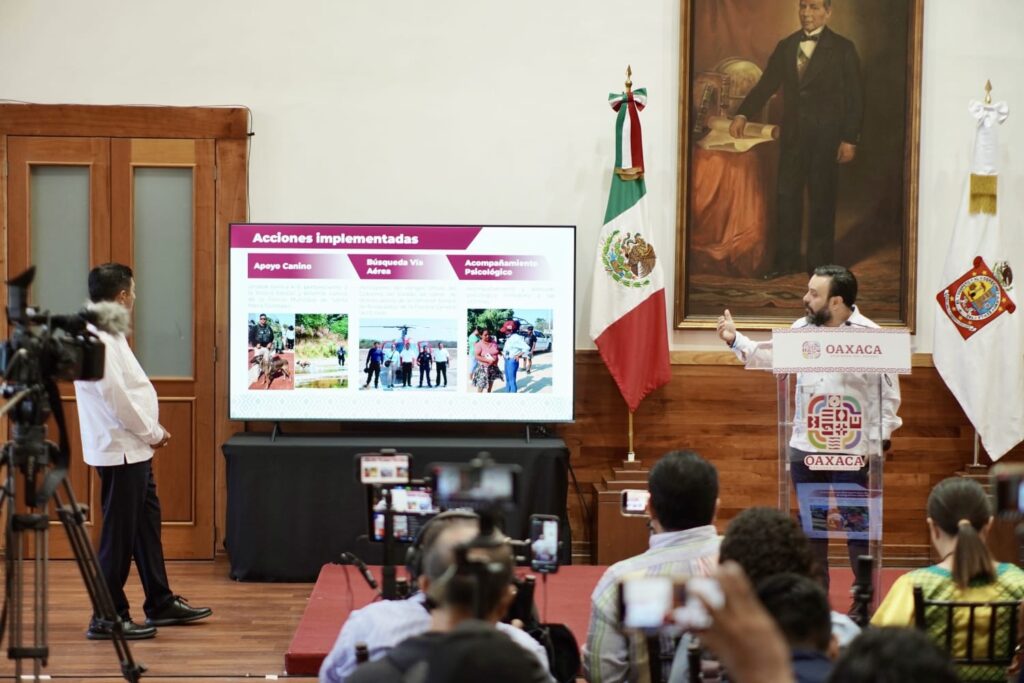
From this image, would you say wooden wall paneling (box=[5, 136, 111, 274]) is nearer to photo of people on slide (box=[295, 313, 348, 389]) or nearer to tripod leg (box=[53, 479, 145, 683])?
photo of people on slide (box=[295, 313, 348, 389])

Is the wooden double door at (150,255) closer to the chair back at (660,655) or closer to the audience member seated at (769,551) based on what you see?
the chair back at (660,655)

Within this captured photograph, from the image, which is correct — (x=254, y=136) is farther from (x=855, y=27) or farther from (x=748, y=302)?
(x=855, y=27)

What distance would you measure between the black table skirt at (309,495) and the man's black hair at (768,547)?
3.45 meters

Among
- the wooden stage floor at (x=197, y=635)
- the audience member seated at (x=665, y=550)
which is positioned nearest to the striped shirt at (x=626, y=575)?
the audience member seated at (x=665, y=550)

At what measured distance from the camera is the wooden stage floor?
14.1 ft

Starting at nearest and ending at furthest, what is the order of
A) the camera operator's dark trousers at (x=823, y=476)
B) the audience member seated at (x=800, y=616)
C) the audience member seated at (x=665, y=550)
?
the audience member seated at (x=800, y=616), the audience member seated at (x=665, y=550), the camera operator's dark trousers at (x=823, y=476)

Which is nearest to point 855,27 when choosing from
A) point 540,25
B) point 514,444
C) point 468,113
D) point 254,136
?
point 540,25

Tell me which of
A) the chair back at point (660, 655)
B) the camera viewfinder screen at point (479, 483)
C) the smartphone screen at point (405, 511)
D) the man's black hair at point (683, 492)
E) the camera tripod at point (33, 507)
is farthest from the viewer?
the camera tripod at point (33, 507)

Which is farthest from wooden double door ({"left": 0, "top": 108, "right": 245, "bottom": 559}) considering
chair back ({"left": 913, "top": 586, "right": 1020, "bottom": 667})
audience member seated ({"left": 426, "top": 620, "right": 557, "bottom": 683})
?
audience member seated ({"left": 426, "top": 620, "right": 557, "bottom": 683})

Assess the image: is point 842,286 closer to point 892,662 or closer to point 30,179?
point 892,662

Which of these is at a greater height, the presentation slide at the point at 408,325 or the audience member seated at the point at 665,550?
the presentation slide at the point at 408,325

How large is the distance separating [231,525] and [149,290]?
4.63 ft

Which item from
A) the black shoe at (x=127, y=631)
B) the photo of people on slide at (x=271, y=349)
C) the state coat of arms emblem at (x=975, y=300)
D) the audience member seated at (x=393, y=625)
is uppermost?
the state coat of arms emblem at (x=975, y=300)

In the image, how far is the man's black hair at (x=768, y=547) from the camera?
226cm
